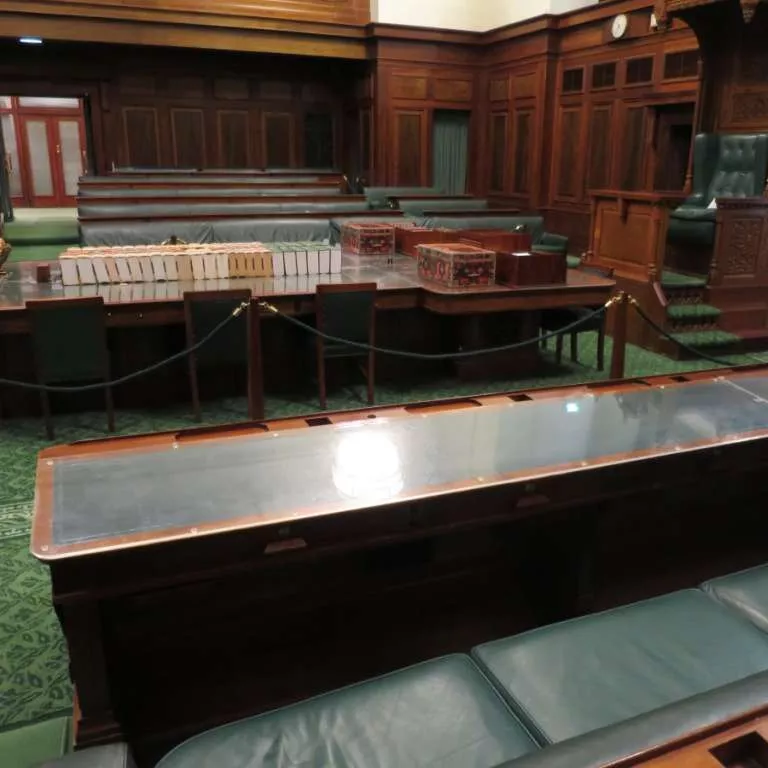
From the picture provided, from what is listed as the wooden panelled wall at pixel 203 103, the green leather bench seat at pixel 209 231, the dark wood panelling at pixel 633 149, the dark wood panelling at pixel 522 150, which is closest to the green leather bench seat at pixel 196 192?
the green leather bench seat at pixel 209 231

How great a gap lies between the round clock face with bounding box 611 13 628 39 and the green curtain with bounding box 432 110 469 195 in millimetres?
3170

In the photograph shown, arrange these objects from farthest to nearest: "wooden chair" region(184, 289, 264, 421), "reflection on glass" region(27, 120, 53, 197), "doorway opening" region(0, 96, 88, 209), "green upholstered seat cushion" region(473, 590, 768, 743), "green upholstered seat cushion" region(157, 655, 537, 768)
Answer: "reflection on glass" region(27, 120, 53, 197) → "doorway opening" region(0, 96, 88, 209) → "wooden chair" region(184, 289, 264, 421) → "green upholstered seat cushion" region(473, 590, 768, 743) → "green upholstered seat cushion" region(157, 655, 537, 768)

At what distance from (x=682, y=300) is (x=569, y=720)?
5414 millimetres

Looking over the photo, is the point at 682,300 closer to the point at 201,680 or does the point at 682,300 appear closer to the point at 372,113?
the point at 201,680

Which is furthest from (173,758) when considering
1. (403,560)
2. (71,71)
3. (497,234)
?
(71,71)

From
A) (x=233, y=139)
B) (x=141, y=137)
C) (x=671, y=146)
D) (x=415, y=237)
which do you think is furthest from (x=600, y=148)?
(x=141, y=137)

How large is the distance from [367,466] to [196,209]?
20.4 ft

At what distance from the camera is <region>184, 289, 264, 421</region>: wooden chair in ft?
13.8

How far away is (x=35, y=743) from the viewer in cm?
198

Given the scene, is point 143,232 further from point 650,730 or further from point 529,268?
point 650,730

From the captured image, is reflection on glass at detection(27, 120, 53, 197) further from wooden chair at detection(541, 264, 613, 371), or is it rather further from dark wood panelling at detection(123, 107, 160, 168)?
wooden chair at detection(541, 264, 613, 371)

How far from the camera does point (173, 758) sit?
4.33ft

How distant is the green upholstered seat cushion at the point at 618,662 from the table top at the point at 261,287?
3177mm

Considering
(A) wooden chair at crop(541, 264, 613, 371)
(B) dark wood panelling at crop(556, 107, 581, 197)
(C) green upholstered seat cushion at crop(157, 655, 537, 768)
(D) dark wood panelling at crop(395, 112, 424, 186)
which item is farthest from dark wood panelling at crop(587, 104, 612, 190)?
(C) green upholstered seat cushion at crop(157, 655, 537, 768)
